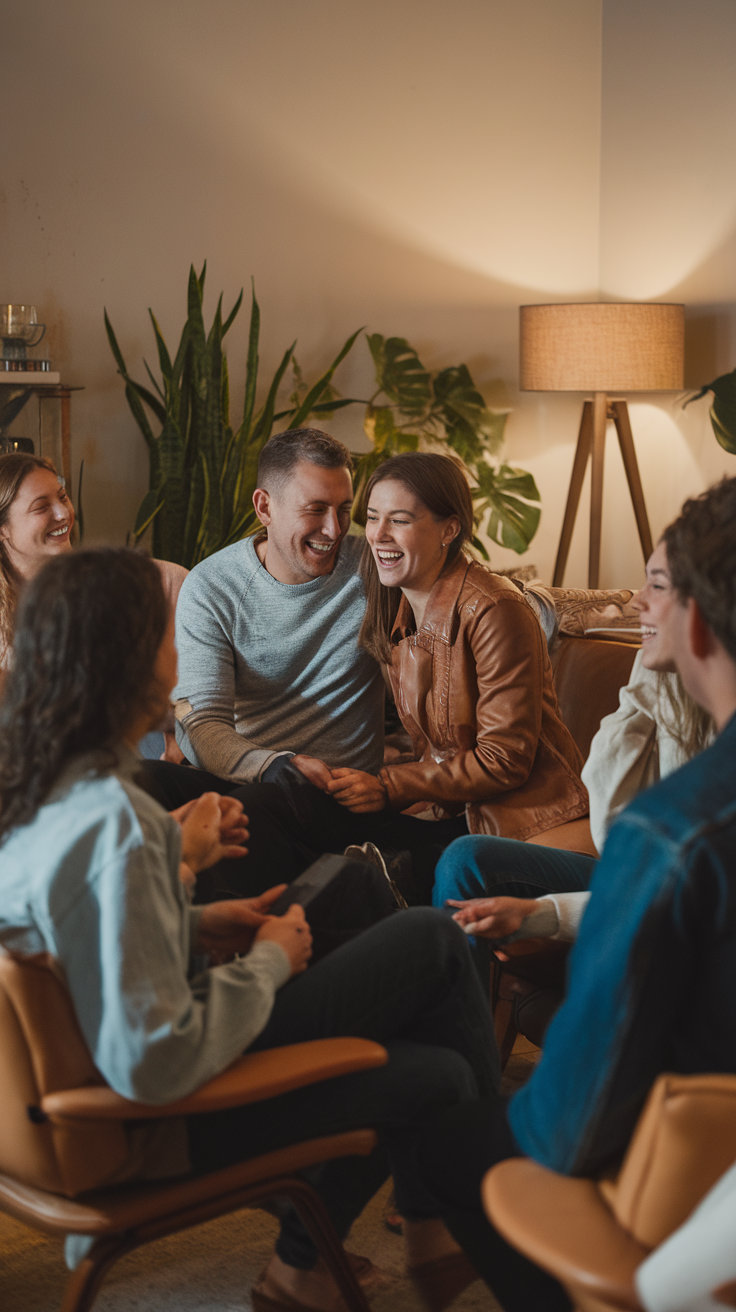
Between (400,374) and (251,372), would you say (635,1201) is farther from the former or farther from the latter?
(400,374)

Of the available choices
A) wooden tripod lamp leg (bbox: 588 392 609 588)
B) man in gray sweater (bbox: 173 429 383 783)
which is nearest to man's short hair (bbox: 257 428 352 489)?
man in gray sweater (bbox: 173 429 383 783)

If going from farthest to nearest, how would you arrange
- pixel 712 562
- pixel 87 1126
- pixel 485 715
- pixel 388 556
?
pixel 388 556 < pixel 485 715 < pixel 87 1126 < pixel 712 562

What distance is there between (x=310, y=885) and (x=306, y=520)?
1.12 m

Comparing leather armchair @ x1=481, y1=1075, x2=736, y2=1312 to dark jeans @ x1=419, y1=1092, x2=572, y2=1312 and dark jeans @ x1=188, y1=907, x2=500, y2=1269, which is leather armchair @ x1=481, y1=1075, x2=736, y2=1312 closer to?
dark jeans @ x1=419, y1=1092, x2=572, y2=1312

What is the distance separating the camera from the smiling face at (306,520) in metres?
2.55

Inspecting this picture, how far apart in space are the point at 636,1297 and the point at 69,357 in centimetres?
396

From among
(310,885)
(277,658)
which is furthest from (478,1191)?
(277,658)

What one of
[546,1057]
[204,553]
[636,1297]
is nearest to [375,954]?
[546,1057]

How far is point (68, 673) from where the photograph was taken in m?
1.17

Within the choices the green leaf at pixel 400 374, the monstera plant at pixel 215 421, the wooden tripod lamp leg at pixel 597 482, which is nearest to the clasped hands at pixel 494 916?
the monstera plant at pixel 215 421

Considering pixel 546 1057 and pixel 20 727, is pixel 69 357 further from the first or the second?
pixel 546 1057

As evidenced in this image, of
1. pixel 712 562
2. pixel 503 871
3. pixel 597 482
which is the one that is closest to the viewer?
pixel 712 562

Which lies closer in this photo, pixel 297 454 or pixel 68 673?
pixel 68 673

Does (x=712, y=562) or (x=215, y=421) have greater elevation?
(x=215, y=421)
